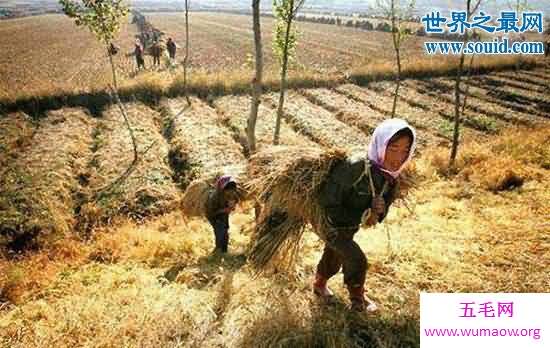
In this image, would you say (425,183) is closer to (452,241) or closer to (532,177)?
(532,177)

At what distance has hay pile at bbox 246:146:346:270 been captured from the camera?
2.99 metres

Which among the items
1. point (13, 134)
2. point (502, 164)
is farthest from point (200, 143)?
point (502, 164)

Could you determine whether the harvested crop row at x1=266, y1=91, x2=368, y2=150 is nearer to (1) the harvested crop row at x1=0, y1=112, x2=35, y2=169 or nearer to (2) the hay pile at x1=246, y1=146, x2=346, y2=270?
(2) the hay pile at x1=246, y1=146, x2=346, y2=270

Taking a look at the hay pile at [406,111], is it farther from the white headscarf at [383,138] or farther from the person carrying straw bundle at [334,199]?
the white headscarf at [383,138]

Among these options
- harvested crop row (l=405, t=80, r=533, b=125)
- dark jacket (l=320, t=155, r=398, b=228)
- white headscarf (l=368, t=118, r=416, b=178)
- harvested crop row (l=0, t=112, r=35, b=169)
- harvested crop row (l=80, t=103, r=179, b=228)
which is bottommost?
harvested crop row (l=80, t=103, r=179, b=228)

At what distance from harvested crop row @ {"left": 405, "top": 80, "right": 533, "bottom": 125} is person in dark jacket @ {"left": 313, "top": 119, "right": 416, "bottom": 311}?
12.9m

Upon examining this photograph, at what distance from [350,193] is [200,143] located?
8856mm

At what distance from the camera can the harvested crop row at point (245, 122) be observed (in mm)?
11579

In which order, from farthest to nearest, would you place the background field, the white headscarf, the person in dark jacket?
the background field → the person in dark jacket → the white headscarf

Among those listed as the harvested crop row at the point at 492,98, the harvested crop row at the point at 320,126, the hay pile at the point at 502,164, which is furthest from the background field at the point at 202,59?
the hay pile at the point at 502,164

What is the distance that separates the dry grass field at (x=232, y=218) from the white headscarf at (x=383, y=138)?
0.60 meters

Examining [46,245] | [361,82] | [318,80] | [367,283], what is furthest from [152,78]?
[367,283]

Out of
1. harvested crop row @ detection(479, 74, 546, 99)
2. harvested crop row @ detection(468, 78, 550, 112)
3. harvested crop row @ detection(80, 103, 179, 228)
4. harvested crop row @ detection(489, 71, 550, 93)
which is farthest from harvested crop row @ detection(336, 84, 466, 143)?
harvested crop row @ detection(80, 103, 179, 228)

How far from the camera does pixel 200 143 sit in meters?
11.2
